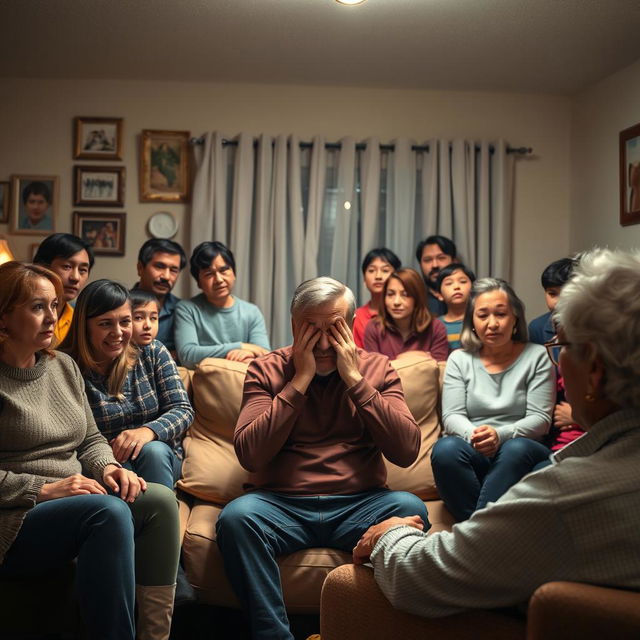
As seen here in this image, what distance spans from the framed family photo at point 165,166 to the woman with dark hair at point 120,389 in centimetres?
247

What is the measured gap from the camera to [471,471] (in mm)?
2488

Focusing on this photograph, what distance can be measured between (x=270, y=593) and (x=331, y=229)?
3167mm

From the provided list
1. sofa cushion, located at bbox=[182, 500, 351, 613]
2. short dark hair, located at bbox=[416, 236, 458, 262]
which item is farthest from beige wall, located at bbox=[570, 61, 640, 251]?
sofa cushion, located at bbox=[182, 500, 351, 613]

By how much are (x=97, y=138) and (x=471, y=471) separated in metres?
3.48

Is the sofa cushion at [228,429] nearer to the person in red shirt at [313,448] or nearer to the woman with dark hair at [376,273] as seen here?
the person in red shirt at [313,448]

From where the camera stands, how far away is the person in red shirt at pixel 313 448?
2100 mm

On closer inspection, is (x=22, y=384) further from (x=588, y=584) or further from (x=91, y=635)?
(x=588, y=584)

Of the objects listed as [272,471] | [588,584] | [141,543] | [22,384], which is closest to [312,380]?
[272,471]

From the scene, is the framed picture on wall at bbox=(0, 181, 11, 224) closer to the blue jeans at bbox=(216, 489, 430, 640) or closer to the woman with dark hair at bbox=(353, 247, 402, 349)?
the woman with dark hair at bbox=(353, 247, 402, 349)

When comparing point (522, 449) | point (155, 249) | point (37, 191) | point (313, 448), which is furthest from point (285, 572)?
point (37, 191)

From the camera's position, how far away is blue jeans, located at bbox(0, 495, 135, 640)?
185 centimetres

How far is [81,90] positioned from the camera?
15.5ft

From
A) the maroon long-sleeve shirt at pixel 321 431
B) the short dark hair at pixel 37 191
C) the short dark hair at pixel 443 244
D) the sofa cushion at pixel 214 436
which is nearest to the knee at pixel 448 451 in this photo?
the maroon long-sleeve shirt at pixel 321 431

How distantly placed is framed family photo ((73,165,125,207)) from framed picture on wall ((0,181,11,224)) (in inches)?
16.8
